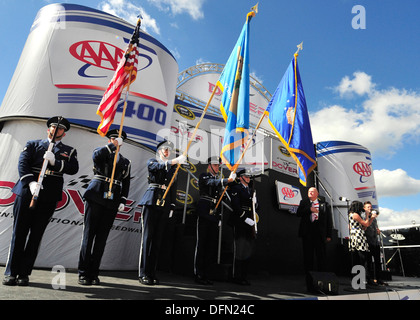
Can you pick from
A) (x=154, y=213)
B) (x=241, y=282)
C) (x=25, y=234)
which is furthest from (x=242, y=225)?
(x=25, y=234)

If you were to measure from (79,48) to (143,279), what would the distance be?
14.7 feet

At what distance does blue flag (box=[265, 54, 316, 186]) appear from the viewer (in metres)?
4.49

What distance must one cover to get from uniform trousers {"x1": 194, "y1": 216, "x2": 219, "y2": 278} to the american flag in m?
2.09

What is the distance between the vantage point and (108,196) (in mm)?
3449

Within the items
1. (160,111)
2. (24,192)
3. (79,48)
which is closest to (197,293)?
(24,192)

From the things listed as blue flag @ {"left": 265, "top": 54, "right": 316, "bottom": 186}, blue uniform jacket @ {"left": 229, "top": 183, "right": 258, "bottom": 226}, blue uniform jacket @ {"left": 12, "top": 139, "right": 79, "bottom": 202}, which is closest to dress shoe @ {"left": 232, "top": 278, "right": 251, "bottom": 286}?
blue uniform jacket @ {"left": 229, "top": 183, "right": 258, "bottom": 226}

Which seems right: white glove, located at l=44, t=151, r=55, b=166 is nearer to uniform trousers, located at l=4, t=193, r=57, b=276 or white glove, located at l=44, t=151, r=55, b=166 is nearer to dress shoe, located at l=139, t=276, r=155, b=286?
uniform trousers, located at l=4, t=193, r=57, b=276

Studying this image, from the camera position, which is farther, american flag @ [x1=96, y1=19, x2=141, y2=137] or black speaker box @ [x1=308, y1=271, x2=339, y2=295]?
black speaker box @ [x1=308, y1=271, x2=339, y2=295]

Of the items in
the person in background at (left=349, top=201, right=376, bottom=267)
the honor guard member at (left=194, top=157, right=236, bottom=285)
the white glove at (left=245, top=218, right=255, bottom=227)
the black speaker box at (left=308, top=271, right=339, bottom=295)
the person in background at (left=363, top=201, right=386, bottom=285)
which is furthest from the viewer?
the person in background at (left=363, top=201, right=386, bottom=285)

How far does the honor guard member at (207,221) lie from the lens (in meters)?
4.30

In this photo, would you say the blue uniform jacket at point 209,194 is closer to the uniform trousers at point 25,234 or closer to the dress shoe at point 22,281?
the uniform trousers at point 25,234

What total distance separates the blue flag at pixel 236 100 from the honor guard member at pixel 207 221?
411mm

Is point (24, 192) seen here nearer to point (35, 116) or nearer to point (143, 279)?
point (143, 279)
